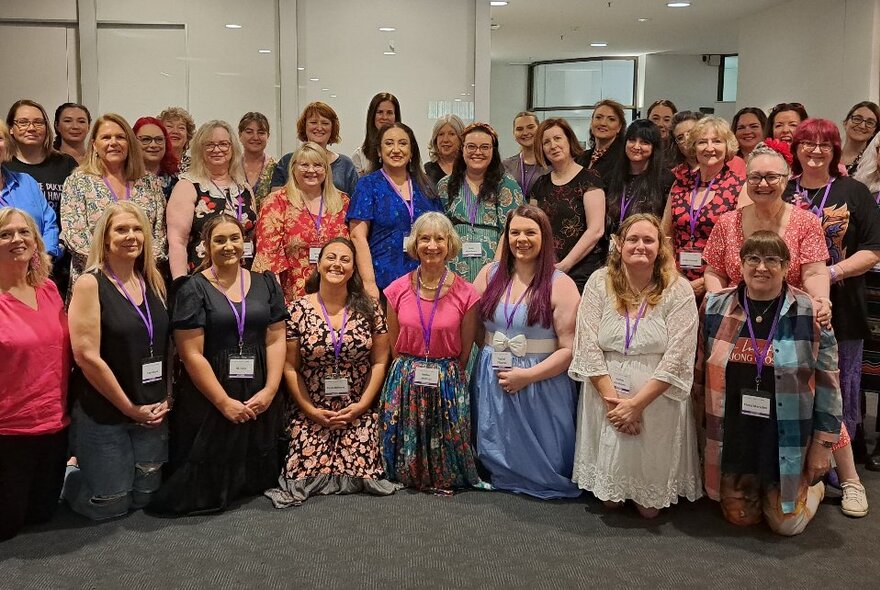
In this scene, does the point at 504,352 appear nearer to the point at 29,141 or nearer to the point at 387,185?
the point at 387,185

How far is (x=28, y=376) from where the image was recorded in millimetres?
3273

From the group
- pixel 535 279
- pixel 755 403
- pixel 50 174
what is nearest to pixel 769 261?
pixel 755 403

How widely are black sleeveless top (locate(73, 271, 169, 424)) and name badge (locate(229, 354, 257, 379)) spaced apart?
0.36 meters

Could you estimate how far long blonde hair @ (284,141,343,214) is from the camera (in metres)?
4.21

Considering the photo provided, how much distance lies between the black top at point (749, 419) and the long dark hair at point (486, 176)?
1.50m

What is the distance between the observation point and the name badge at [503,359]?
376 cm

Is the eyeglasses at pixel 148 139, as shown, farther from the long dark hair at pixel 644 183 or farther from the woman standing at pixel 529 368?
the long dark hair at pixel 644 183

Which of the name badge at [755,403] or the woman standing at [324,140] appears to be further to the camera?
the woman standing at [324,140]

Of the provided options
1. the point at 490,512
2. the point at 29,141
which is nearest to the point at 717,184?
the point at 490,512

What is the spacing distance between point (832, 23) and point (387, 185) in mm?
6397

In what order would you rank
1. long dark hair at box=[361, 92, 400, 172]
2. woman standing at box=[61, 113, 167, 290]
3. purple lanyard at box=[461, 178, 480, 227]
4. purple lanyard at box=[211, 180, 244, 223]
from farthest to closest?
long dark hair at box=[361, 92, 400, 172] → purple lanyard at box=[461, 178, 480, 227] → purple lanyard at box=[211, 180, 244, 223] → woman standing at box=[61, 113, 167, 290]

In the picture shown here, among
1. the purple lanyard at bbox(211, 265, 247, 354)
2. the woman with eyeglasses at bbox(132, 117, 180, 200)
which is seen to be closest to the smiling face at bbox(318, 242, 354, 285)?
the purple lanyard at bbox(211, 265, 247, 354)

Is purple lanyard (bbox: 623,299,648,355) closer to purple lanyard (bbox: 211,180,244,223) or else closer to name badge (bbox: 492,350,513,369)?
name badge (bbox: 492,350,513,369)

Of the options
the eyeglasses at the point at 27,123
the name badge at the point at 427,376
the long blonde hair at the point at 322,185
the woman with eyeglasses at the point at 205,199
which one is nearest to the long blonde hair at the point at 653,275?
the name badge at the point at 427,376
